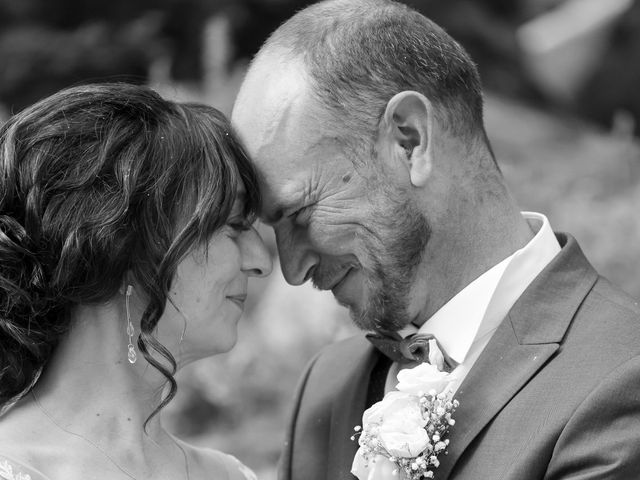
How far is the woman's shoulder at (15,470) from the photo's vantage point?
9.34 ft

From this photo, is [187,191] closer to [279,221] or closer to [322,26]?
[279,221]

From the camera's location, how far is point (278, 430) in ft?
19.4

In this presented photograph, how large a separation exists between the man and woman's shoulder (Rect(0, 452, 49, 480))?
105 centimetres

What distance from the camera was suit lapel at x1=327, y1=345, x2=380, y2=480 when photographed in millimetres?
3461

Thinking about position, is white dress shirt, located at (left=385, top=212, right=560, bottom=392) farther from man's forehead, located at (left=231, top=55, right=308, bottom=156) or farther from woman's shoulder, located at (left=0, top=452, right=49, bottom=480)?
woman's shoulder, located at (left=0, top=452, right=49, bottom=480)

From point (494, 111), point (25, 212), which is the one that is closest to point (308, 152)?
point (25, 212)

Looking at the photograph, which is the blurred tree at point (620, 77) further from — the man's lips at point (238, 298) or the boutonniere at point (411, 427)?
the boutonniere at point (411, 427)

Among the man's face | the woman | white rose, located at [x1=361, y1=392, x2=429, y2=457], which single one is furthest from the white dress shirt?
the woman

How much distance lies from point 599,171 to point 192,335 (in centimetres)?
512

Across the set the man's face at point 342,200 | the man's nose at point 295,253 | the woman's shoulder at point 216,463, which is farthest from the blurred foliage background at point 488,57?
the man's face at point 342,200

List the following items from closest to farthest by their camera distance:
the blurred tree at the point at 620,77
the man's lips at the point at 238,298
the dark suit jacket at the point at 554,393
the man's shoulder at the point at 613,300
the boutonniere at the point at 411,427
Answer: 1. the dark suit jacket at the point at 554,393
2. the boutonniere at the point at 411,427
3. the man's shoulder at the point at 613,300
4. the man's lips at the point at 238,298
5. the blurred tree at the point at 620,77

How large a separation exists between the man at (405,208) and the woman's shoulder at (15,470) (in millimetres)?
1049

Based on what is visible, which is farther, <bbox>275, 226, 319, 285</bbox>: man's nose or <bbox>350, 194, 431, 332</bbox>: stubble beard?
<bbox>275, 226, 319, 285</bbox>: man's nose

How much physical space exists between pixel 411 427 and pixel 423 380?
0.17 metres
